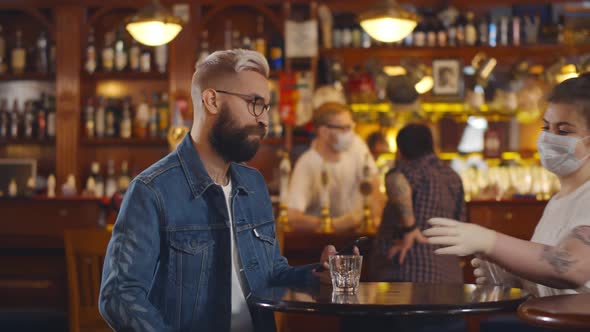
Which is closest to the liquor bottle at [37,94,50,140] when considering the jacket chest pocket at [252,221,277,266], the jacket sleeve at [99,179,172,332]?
the jacket chest pocket at [252,221,277,266]

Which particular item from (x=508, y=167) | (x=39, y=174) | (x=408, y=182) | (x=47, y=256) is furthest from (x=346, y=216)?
(x=39, y=174)

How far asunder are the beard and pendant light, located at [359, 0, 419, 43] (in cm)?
289

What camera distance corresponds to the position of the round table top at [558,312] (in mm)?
1578

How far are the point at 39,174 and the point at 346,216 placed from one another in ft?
11.2

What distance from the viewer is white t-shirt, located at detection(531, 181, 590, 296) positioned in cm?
207

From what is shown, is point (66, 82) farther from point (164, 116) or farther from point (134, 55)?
point (164, 116)

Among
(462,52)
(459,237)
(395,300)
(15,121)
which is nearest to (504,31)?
(462,52)

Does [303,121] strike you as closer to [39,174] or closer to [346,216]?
[346,216]

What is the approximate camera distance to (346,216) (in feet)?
15.7

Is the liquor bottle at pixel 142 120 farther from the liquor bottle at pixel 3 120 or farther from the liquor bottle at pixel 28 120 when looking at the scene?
the liquor bottle at pixel 3 120

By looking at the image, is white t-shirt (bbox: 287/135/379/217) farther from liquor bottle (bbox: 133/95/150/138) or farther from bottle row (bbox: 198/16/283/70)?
liquor bottle (bbox: 133/95/150/138)

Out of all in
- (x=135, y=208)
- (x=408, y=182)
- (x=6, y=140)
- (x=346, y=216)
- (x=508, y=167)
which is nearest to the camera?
(x=135, y=208)

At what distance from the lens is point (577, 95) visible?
2.19 m

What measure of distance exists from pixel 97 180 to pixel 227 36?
5.21 ft
